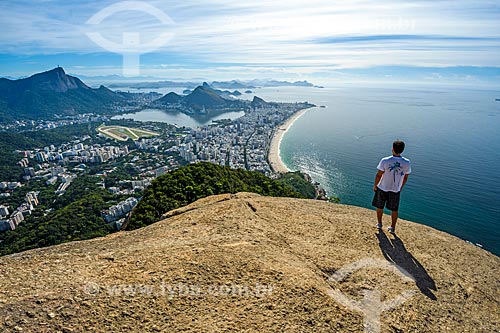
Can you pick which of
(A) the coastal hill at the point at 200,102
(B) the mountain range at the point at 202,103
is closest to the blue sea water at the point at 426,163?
(B) the mountain range at the point at 202,103

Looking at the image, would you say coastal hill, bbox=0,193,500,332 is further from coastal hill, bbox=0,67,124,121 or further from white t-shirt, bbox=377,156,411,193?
coastal hill, bbox=0,67,124,121

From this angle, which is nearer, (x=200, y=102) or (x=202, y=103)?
(x=202, y=103)

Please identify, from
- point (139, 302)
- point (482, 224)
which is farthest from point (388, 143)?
point (139, 302)

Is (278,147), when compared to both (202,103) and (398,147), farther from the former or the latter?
(202,103)

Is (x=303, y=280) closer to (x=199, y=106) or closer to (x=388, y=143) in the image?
(x=388, y=143)

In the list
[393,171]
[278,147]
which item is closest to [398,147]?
[393,171]

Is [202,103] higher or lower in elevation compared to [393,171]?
higher

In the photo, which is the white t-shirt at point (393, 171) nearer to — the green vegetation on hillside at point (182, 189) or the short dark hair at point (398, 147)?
the short dark hair at point (398, 147)
